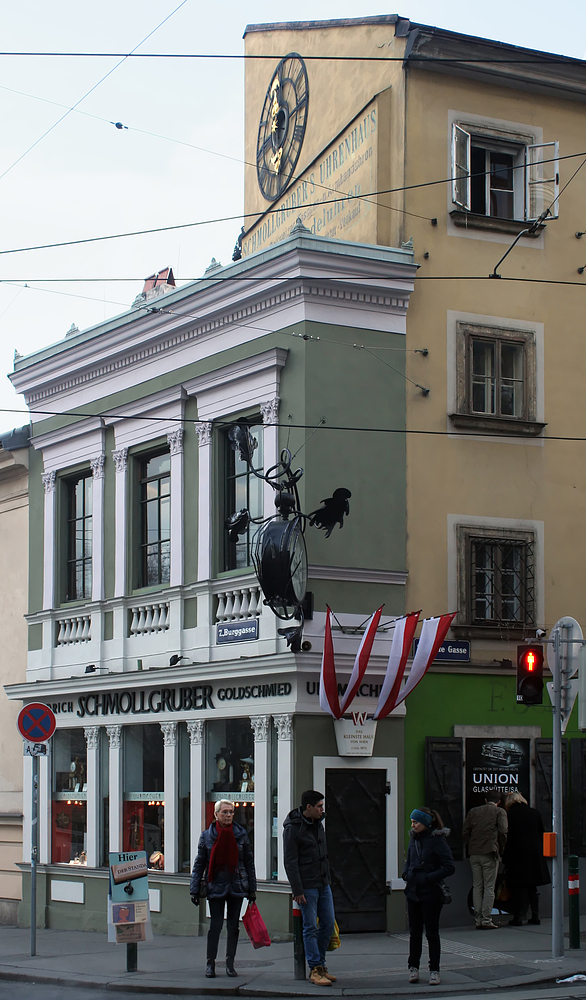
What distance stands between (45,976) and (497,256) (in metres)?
11.2

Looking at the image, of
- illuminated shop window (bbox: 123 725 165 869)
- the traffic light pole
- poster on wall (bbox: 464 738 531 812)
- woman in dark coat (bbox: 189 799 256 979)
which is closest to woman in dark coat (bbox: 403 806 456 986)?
the traffic light pole

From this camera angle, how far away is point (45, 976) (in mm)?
14672

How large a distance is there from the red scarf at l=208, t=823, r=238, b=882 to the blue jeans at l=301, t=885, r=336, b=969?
1.07m

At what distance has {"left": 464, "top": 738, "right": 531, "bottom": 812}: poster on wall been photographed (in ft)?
59.6

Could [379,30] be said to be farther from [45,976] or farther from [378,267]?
[45,976]

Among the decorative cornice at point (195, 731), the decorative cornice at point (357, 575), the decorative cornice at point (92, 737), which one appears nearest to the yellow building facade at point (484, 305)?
the decorative cornice at point (357, 575)

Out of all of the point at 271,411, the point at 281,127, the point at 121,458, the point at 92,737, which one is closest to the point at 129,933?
the point at 92,737

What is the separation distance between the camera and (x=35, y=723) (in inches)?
661

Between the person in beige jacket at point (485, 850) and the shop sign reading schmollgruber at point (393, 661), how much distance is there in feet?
6.22

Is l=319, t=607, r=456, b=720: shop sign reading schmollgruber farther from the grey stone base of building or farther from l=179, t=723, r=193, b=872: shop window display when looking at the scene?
the grey stone base of building

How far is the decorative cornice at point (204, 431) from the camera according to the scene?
19.2 meters

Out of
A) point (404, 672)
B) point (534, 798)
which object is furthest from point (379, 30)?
point (534, 798)

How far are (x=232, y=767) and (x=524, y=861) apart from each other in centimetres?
404

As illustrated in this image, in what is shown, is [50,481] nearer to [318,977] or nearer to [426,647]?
[426,647]
